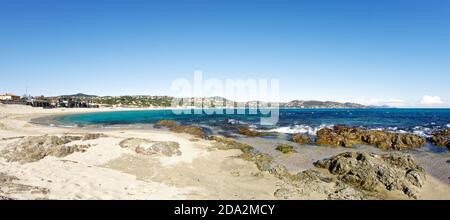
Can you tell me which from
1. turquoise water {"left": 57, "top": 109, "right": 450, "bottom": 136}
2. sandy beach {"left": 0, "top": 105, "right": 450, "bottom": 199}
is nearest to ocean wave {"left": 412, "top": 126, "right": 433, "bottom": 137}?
turquoise water {"left": 57, "top": 109, "right": 450, "bottom": 136}

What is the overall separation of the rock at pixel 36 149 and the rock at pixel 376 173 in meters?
15.2

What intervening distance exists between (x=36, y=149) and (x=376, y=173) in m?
18.4

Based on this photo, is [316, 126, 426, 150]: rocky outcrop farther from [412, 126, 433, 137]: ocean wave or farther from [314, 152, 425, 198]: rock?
[314, 152, 425, 198]: rock

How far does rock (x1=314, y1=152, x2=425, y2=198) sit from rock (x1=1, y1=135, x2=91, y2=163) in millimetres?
15202

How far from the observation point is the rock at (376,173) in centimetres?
1422

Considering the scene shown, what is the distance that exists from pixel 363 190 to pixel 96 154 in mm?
14936

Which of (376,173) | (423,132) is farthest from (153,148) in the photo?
(423,132)

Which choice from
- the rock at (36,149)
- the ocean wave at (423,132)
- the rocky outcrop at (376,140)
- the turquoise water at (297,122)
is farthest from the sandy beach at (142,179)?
the turquoise water at (297,122)

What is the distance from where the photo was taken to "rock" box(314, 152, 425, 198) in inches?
560
